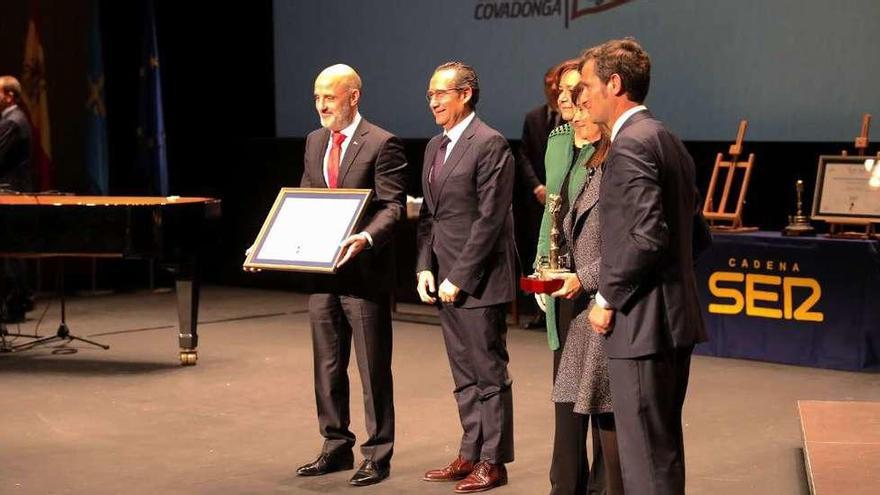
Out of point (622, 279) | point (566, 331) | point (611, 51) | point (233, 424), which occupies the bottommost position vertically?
point (233, 424)

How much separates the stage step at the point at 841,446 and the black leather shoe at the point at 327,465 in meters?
1.73

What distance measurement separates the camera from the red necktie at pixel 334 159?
5180 millimetres

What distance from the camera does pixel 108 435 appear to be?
19.9 ft

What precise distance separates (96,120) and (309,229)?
6933 millimetres

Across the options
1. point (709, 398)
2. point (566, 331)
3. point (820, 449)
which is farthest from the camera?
point (709, 398)

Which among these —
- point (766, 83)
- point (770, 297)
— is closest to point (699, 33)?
point (766, 83)

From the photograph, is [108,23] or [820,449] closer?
[820,449]

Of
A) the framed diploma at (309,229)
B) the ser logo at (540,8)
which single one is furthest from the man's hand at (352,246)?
the ser logo at (540,8)

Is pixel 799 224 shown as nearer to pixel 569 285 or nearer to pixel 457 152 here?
pixel 457 152

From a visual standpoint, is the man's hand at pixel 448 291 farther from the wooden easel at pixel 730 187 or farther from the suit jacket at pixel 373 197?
the wooden easel at pixel 730 187

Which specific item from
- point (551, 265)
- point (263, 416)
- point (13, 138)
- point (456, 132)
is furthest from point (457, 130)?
point (13, 138)

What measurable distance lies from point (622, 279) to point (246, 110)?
8895 millimetres

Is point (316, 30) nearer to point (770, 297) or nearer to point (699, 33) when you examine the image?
point (699, 33)

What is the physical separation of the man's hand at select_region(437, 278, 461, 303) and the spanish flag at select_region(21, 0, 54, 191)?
273 inches
